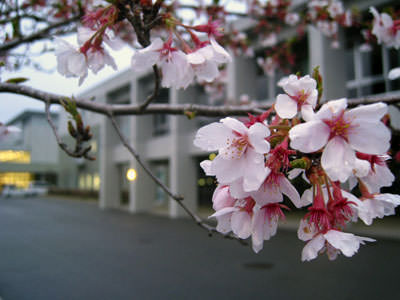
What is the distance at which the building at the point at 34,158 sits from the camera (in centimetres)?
3647

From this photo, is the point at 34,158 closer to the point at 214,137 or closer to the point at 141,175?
the point at 141,175

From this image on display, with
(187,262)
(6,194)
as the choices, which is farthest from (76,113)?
(6,194)

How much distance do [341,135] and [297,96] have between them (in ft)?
0.55

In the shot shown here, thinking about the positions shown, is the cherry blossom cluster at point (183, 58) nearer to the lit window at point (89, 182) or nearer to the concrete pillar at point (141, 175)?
the concrete pillar at point (141, 175)

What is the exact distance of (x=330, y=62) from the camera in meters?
8.93

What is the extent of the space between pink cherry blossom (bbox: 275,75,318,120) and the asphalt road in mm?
4162

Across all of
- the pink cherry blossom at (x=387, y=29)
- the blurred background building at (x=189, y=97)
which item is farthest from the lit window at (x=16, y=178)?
the pink cherry blossom at (x=387, y=29)

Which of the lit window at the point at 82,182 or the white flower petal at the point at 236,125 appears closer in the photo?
the white flower petal at the point at 236,125

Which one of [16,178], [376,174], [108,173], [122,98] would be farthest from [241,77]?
[16,178]

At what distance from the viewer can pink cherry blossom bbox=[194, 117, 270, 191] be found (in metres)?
0.64

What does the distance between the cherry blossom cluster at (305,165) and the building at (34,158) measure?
38.8 meters

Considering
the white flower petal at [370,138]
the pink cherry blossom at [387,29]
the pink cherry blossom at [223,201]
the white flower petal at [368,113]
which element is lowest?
the pink cherry blossom at [223,201]

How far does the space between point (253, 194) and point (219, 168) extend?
0.11 meters

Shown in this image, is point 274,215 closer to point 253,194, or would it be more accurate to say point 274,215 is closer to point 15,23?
point 253,194
